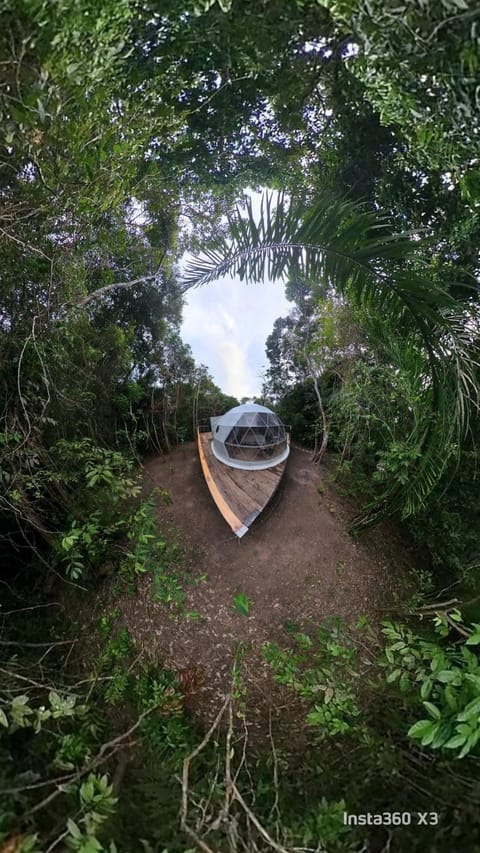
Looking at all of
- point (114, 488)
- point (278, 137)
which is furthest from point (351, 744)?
point (278, 137)

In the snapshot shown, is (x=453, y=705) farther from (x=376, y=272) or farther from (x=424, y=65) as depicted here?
(x=424, y=65)

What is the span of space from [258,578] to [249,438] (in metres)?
2.05

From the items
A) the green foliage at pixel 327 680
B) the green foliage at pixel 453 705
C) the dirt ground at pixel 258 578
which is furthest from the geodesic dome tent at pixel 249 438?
the green foliage at pixel 453 705

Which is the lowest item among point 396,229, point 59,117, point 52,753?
point 52,753

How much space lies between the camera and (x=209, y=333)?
12.6 feet

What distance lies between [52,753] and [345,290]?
2.74 metres

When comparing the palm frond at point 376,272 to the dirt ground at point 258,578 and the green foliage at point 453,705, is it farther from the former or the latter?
the dirt ground at point 258,578

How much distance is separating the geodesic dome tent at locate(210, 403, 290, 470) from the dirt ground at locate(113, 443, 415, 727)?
0.54 m

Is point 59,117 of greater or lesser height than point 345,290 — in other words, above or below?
above

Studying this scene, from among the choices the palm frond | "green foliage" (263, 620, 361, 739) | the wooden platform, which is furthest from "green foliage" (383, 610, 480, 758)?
the wooden platform

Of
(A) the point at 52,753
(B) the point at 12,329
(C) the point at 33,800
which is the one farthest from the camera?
(B) the point at 12,329

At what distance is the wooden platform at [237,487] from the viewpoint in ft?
12.6

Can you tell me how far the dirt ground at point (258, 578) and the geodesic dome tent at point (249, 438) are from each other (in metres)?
0.54

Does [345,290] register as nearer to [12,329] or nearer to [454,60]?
[454,60]
